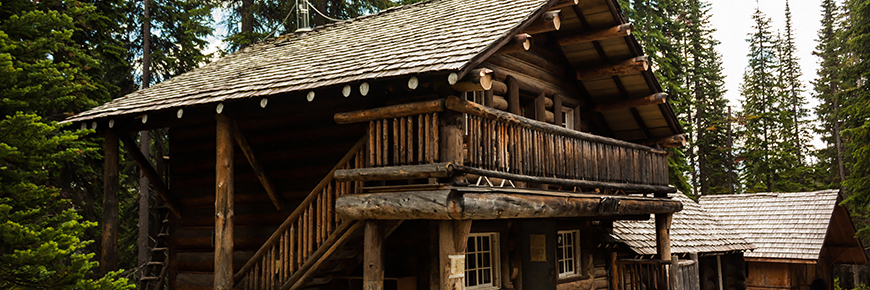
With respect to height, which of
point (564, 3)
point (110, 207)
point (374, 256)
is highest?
point (564, 3)

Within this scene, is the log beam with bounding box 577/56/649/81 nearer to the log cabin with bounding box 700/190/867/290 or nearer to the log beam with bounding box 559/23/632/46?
the log beam with bounding box 559/23/632/46

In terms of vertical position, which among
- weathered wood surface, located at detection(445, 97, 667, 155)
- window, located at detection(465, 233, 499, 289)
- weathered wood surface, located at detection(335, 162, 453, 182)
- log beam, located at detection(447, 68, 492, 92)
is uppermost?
log beam, located at detection(447, 68, 492, 92)

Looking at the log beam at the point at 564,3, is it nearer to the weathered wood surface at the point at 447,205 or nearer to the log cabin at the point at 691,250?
the weathered wood surface at the point at 447,205

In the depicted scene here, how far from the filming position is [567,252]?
1452 cm

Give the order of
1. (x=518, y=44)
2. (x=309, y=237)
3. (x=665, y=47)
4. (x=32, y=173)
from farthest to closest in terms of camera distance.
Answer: (x=665, y=47) < (x=32, y=173) < (x=309, y=237) < (x=518, y=44)

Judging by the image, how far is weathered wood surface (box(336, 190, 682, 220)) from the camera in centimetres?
775

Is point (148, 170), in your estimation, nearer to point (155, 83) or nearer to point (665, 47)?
point (155, 83)

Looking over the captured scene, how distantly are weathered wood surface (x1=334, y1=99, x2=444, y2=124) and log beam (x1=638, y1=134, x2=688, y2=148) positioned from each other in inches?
349

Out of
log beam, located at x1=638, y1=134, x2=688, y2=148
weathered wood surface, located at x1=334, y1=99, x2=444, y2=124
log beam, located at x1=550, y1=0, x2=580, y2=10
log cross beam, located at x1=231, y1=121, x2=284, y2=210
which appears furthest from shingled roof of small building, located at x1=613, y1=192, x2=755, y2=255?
weathered wood surface, located at x1=334, y1=99, x2=444, y2=124

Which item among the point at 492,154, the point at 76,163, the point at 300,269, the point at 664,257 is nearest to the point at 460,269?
the point at 492,154

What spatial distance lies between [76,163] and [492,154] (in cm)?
1335

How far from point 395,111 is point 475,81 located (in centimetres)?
111

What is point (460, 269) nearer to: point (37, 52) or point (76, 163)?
point (37, 52)

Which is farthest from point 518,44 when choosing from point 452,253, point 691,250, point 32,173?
point 691,250
